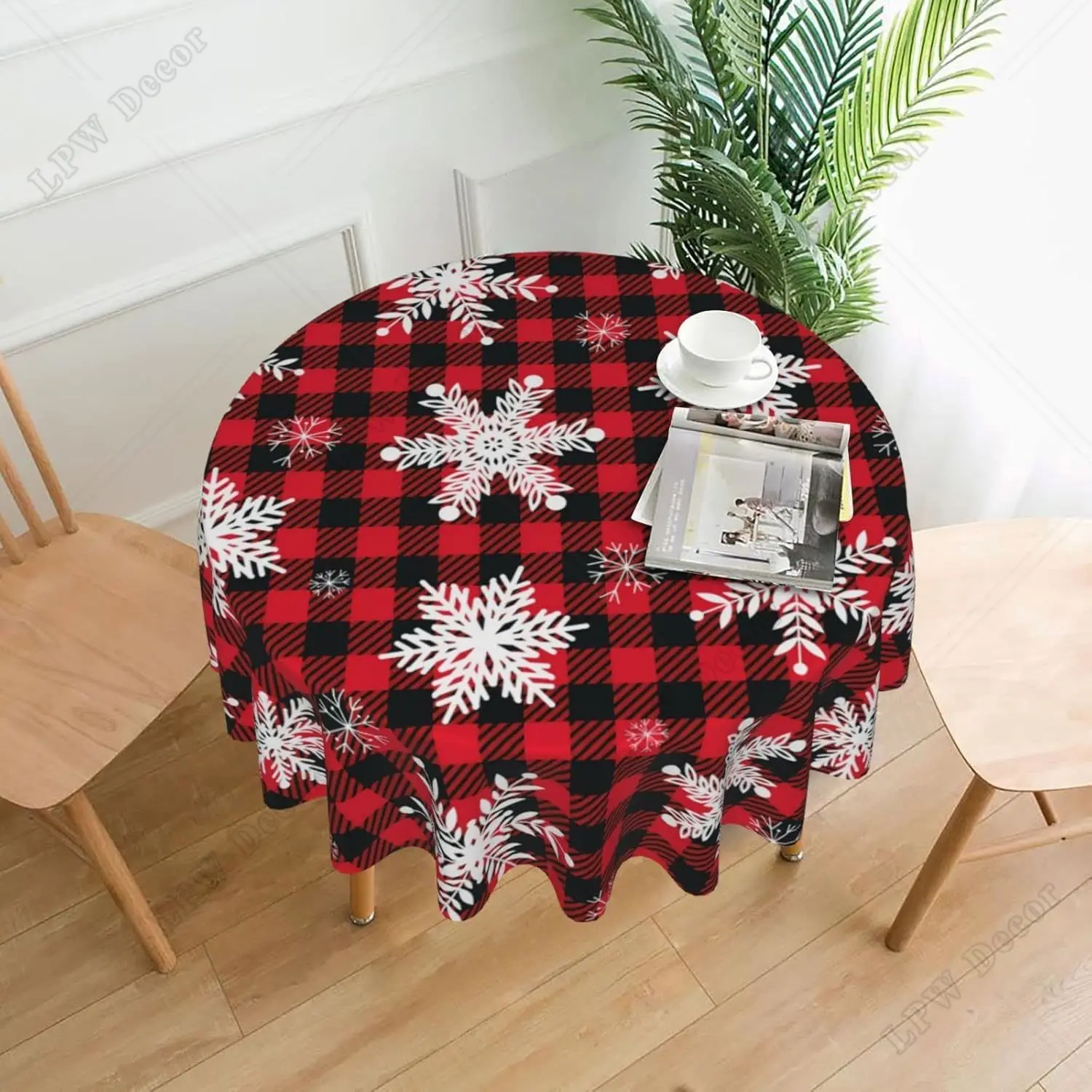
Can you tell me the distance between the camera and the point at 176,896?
1861 mm

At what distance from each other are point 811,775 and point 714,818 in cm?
82

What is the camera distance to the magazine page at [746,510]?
1276 millimetres

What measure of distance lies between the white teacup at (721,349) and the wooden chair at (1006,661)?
0.41m

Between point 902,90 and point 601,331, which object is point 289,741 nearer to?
point 601,331

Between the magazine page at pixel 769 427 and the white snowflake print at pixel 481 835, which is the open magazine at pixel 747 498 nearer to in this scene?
the magazine page at pixel 769 427

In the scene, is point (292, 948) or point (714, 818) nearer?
point (714, 818)

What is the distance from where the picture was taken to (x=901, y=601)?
136 centimetres

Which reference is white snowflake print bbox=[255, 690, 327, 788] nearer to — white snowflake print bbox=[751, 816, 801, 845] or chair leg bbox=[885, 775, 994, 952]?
white snowflake print bbox=[751, 816, 801, 845]

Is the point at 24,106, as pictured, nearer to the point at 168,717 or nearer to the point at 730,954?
the point at 168,717

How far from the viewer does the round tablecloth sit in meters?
1.19

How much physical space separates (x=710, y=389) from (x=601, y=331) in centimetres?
20

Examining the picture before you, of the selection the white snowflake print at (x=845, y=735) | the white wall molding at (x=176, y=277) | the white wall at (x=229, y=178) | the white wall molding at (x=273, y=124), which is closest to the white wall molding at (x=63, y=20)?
the white wall at (x=229, y=178)

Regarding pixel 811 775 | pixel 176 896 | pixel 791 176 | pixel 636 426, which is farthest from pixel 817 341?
pixel 176 896

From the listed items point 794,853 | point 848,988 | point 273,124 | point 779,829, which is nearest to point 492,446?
point 779,829
